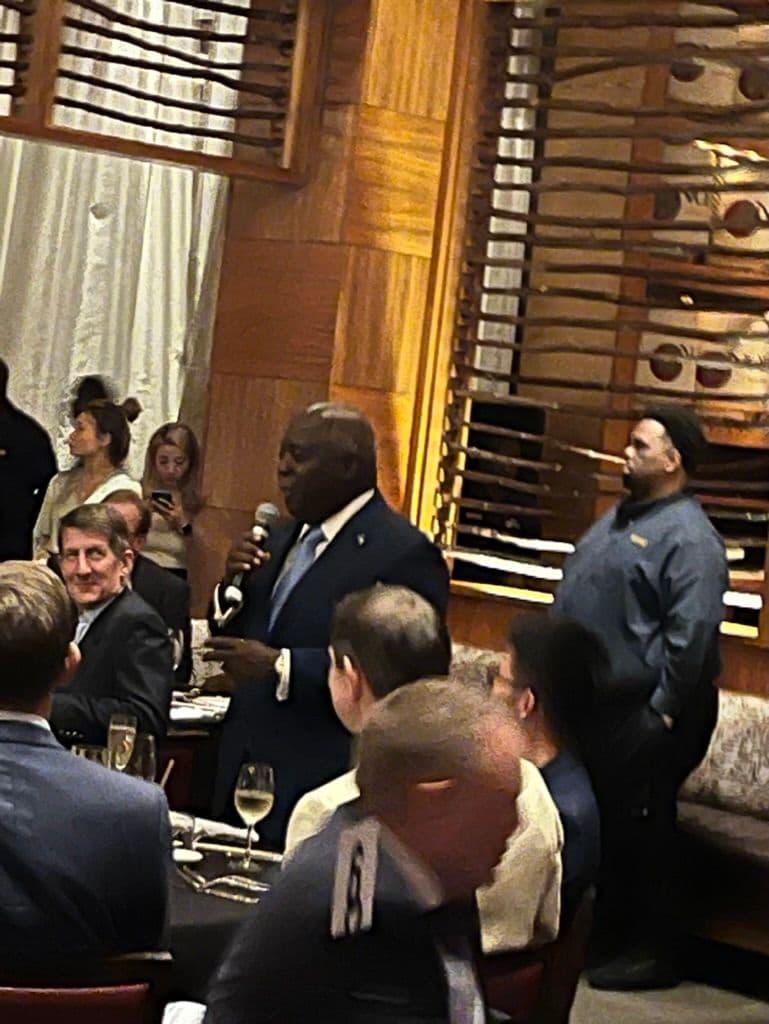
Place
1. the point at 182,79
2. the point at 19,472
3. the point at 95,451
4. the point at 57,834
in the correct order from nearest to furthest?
the point at 57,834, the point at 19,472, the point at 95,451, the point at 182,79

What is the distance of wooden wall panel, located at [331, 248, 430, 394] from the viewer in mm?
7395

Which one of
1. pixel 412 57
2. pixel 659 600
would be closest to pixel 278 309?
pixel 412 57

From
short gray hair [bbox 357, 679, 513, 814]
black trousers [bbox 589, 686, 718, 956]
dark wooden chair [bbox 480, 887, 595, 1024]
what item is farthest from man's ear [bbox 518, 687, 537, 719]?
black trousers [bbox 589, 686, 718, 956]

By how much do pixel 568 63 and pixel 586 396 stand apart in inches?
47.9

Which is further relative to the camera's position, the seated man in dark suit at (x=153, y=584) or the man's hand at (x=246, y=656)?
the seated man in dark suit at (x=153, y=584)

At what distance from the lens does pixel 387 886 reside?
215 centimetres

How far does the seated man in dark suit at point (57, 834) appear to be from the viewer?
2.79 m

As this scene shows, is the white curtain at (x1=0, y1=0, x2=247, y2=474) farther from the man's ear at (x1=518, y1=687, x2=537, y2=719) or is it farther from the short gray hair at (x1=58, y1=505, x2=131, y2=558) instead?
the man's ear at (x1=518, y1=687, x2=537, y2=719)

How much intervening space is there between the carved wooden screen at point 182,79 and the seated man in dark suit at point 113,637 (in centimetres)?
271

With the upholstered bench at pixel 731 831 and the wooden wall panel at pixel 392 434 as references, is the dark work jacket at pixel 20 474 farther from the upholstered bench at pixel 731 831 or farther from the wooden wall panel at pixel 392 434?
the upholstered bench at pixel 731 831

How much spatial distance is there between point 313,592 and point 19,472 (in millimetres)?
2770

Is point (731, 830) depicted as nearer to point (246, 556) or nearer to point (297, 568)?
point (246, 556)

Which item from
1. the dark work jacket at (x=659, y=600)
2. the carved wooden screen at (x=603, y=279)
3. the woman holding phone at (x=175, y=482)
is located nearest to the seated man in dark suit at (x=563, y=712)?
the dark work jacket at (x=659, y=600)

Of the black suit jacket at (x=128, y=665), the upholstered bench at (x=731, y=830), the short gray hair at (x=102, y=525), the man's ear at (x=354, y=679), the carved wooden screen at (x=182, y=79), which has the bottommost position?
the upholstered bench at (x=731, y=830)
